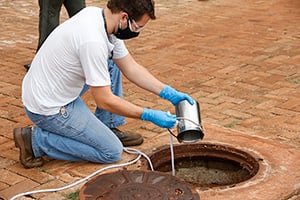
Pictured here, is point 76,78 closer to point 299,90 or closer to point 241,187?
point 241,187

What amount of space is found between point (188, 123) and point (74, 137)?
0.71 meters

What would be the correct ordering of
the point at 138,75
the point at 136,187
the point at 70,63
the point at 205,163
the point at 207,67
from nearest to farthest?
the point at 136,187 → the point at 70,63 → the point at 138,75 → the point at 205,163 → the point at 207,67

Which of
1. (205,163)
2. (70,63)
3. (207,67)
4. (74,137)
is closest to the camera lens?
(70,63)

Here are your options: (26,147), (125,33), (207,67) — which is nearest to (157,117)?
(125,33)

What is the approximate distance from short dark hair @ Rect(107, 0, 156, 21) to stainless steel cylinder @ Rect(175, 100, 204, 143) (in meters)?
0.62

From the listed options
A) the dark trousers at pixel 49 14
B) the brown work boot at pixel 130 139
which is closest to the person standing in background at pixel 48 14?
the dark trousers at pixel 49 14

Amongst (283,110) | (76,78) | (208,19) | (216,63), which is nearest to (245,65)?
(216,63)

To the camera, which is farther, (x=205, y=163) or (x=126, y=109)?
(x=205, y=163)

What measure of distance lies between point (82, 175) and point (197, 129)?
29.7 inches

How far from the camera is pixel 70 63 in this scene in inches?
140

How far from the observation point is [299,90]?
17.4 feet

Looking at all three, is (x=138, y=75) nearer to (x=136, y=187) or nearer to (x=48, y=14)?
(x=136, y=187)

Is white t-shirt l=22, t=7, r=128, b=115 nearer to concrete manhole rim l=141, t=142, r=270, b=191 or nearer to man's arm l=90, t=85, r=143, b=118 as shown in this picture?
man's arm l=90, t=85, r=143, b=118

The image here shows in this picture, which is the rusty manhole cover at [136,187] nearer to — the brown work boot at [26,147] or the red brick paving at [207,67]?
the red brick paving at [207,67]
